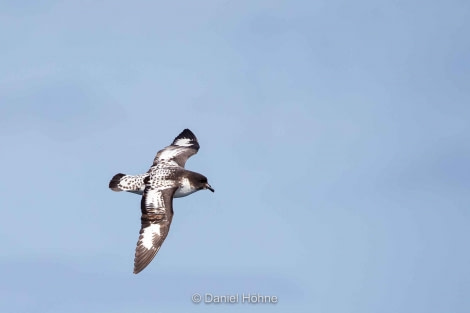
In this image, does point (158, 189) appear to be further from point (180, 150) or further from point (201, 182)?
point (180, 150)

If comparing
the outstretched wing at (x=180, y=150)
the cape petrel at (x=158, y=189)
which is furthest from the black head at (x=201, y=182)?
the outstretched wing at (x=180, y=150)

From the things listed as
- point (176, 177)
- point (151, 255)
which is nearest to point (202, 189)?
point (176, 177)

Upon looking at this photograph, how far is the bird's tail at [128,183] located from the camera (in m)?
60.1

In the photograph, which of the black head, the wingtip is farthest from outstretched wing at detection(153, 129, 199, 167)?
the black head

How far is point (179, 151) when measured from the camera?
6562 centimetres

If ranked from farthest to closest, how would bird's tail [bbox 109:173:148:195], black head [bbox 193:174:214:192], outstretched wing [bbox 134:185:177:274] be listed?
black head [bbox 193:174:214:192]
bird's tail [bbox 109:173:148:195]
outstretched wing [bbox 134:185:177:274]

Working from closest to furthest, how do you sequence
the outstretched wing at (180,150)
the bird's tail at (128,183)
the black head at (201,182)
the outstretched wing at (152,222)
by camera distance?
the outstretched wing at (152,222)
the bird's tail at (128,183)
the black head at (201,182)
the outstretched wing at (180,150)

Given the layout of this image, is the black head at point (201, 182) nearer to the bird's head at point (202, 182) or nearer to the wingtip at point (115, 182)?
the bird's head at point (202, 182)

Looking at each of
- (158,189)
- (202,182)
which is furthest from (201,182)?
(158,189)

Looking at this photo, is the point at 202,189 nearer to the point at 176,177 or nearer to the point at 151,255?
the point at 176,177

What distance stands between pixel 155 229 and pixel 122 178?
4.20 m

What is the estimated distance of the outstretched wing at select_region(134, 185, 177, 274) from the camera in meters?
55.9

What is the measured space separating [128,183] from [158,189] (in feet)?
5.36

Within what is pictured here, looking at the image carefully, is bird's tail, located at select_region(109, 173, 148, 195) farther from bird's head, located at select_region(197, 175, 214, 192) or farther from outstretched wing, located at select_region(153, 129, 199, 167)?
outstretched wing, located at select_region(153, 129, 199, 167)
